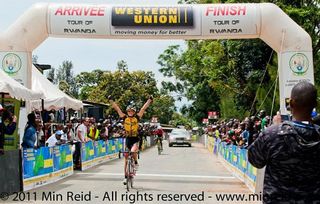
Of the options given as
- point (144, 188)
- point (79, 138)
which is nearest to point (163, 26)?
point (144, 188)

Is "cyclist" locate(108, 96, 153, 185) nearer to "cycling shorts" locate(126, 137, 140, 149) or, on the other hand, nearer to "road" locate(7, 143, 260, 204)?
"cycling shorts" locate(126, 137, 140, 149)

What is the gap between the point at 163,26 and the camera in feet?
49.5

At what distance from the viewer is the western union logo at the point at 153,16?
1508 cm

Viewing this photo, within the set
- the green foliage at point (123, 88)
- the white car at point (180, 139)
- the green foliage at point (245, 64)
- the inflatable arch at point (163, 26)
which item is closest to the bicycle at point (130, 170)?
the inflatable arch at point (163, 26)

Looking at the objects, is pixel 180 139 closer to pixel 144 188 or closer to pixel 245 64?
pixel 245 64

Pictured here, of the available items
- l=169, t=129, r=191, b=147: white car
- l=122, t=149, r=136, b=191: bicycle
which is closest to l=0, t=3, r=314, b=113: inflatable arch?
l=122, t=149, r=136, b=191: bicycle

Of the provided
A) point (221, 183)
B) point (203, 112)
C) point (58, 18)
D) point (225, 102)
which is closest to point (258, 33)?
point (221, 183)

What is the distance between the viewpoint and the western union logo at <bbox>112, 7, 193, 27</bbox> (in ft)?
49.5

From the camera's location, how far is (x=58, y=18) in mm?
15188

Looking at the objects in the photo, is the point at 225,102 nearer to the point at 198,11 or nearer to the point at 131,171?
the point at 198,11

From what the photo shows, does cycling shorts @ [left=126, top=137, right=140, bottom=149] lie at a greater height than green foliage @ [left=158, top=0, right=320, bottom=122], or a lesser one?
lesser

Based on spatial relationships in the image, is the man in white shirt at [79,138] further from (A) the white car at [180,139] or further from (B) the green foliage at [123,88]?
(B) the green foliage at [123,88]

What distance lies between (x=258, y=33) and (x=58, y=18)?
5626 millimetres

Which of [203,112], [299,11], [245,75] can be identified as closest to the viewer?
[299,11]
